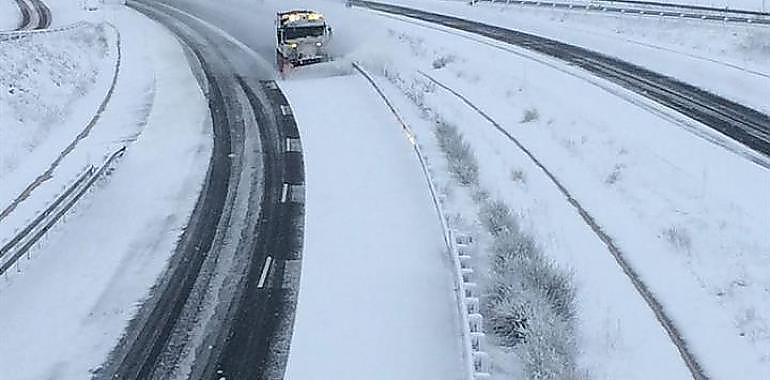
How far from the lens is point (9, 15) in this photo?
66.6 meters

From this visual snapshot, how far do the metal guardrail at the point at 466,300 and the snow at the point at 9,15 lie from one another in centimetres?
4684

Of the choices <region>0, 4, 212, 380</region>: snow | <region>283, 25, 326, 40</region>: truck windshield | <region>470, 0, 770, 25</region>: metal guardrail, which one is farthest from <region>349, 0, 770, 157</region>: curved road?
<region>0, 4, 212, 380</region>: snow

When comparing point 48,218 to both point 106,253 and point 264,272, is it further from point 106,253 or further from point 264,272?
point 264,272

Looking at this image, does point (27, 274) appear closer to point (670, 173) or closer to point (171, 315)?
point (171, 315)

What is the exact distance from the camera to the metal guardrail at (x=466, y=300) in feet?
39.4

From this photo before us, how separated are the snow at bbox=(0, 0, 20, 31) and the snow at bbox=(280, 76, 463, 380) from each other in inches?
1619

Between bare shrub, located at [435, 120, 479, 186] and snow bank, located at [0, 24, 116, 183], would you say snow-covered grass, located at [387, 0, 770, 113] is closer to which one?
bare shrub, located at [435, 120, 479, 186]

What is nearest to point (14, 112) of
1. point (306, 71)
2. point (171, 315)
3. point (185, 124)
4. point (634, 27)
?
point (185, 124)

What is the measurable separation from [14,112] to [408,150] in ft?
42.9

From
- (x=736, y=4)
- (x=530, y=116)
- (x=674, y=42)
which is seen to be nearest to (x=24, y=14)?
(x=674, y=42)

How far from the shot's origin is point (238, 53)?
4534 cm

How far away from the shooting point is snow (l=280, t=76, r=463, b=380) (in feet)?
43.1

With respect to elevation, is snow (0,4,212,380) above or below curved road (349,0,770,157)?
below

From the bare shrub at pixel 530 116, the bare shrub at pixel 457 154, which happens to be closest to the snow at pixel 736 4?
the bare shrub at pixel 530 116
